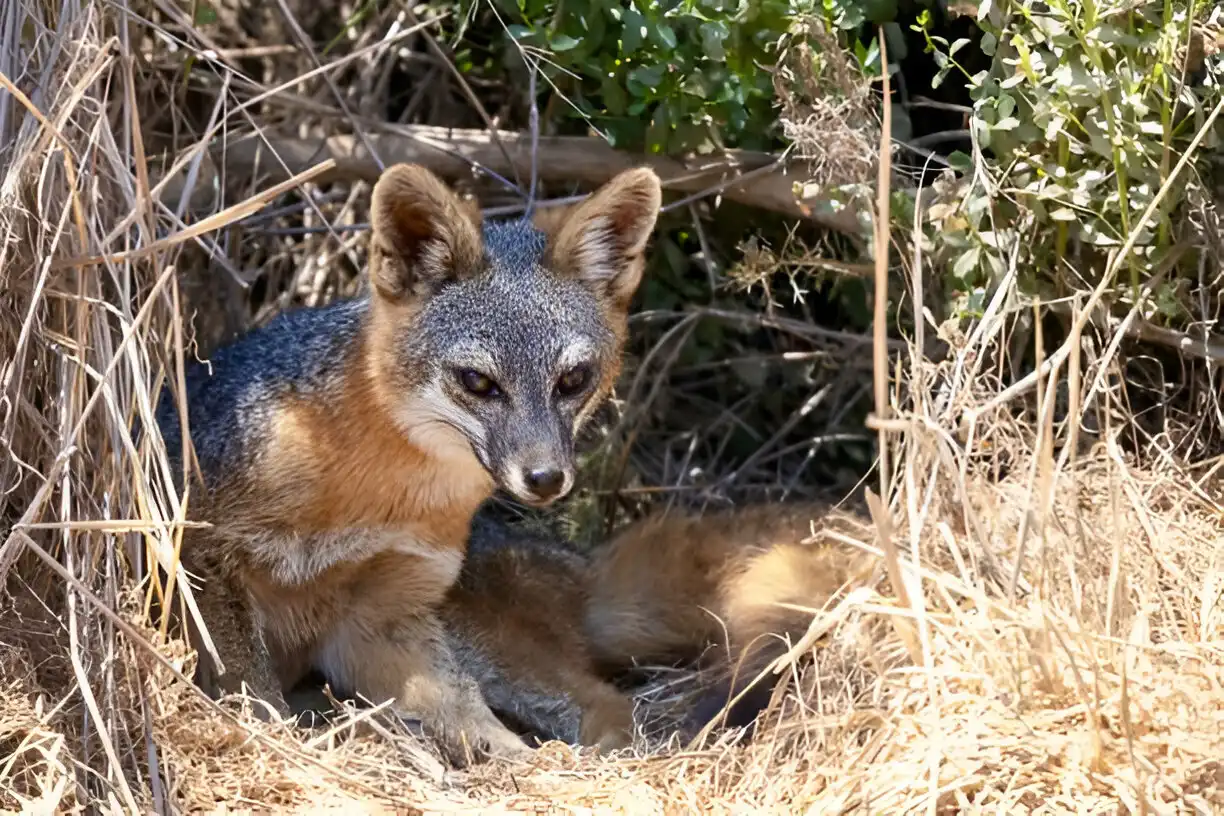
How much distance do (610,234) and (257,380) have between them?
0.93 m

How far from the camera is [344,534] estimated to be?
3.37 metres

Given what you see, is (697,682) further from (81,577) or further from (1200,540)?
(81,577)

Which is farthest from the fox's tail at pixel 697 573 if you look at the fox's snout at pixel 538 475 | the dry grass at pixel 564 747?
the fox's snout at pixel 538 475

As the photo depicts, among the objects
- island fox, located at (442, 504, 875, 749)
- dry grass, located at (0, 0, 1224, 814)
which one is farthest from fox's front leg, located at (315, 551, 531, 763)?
dry grass, located at (0, 0, 1224, 814)

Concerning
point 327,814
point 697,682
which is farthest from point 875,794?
point 697,682

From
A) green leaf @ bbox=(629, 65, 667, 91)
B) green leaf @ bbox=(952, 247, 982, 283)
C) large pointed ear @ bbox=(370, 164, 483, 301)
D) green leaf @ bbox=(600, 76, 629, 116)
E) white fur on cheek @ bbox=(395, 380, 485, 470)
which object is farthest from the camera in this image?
green leaf @ bbox=(600, 76, 629, 116)

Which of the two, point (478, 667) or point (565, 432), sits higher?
point (565, 432)

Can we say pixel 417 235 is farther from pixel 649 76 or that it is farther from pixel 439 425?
pixel 649 76

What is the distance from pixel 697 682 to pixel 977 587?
4.12 feet

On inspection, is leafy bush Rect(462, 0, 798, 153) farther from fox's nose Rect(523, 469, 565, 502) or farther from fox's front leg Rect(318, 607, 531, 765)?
fox's front leg Rect(318, 607, 531, 765)

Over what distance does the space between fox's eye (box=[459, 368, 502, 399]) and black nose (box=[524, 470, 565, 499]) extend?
10.7 inches

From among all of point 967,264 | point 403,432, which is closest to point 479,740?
point 403,432

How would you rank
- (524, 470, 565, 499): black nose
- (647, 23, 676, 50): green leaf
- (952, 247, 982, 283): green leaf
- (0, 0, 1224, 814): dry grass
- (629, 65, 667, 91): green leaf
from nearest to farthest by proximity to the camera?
(0, 0, 1224, 814): dry grass → (524, 470, 565, 499): black nose → (952, 247, 982, 283): green leaf → (647, 23, 676, 50): green leaf → (629, 65, 667, 91): green leaf

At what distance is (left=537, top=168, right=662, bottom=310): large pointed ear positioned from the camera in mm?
3359
